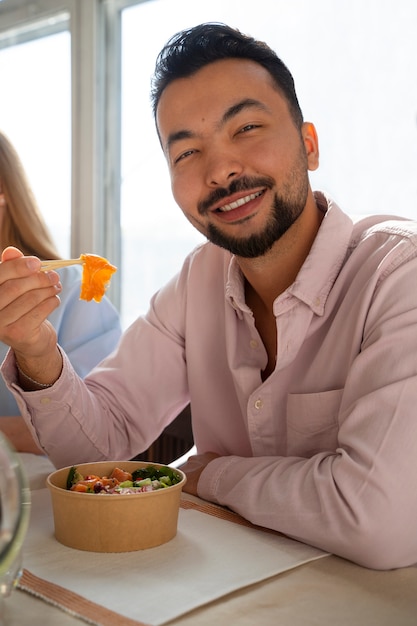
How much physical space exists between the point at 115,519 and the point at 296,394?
0.50 metres

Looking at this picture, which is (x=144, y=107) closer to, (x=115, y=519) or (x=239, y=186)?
(x=239, y=186)

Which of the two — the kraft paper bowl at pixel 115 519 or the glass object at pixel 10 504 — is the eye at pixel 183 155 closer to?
the kraft paper bowl at pixel 115 519

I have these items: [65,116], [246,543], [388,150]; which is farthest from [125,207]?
[246,543]

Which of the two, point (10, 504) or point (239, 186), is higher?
point (239, 186)

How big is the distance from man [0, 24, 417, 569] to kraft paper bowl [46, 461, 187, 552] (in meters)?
0.19

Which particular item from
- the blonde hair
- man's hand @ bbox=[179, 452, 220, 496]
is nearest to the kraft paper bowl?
man's hand @ bbox=[179, 452, 220, 496]

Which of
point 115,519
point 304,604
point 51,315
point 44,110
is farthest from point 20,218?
point 304,604

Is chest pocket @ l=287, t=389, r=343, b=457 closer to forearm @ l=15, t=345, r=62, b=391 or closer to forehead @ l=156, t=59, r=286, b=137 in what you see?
forearm @ l=15, t=345, r=62, b=391

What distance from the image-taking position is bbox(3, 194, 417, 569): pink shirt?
3.53 ft

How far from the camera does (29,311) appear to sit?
136 cm

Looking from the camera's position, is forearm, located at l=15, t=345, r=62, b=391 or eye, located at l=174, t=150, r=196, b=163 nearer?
forearm, located at l=15, t=345, r=62, b=391

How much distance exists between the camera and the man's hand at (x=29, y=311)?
130cm

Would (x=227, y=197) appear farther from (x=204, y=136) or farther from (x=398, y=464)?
(x=398, y=464)

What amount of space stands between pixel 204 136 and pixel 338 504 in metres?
0.82
